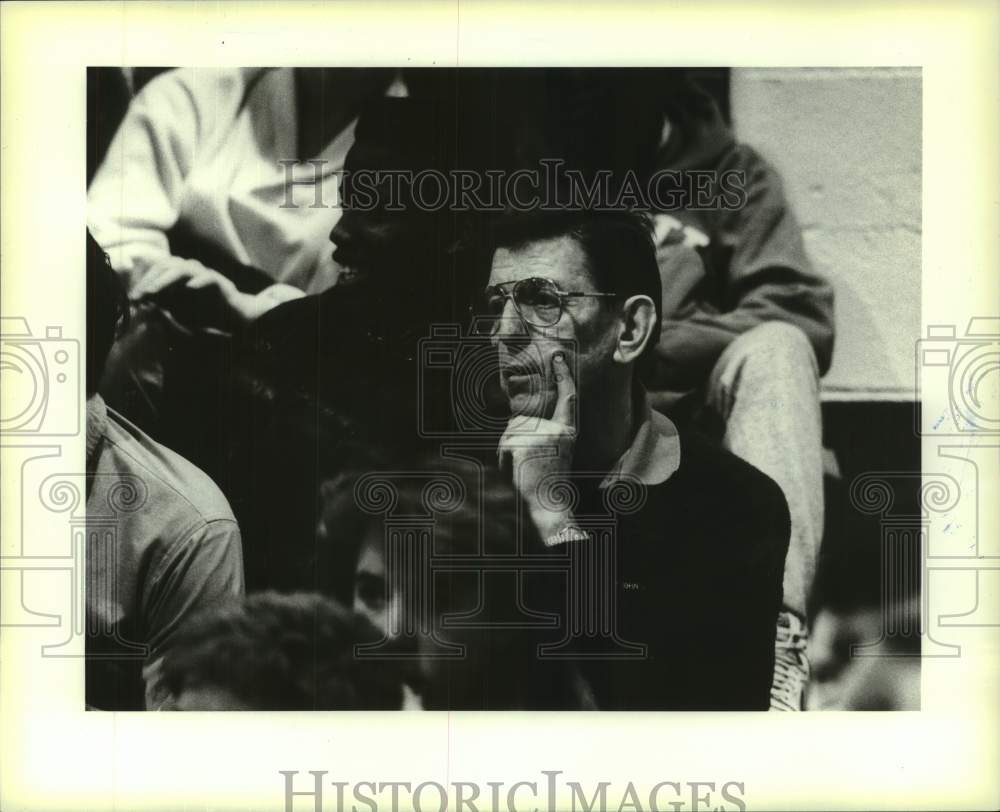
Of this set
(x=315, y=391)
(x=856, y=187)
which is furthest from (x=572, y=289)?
(x=856, y=187)

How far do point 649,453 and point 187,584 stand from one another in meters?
2.06

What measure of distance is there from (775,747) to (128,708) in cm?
280

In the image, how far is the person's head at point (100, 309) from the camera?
4.16 metres

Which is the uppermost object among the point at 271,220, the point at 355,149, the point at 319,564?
the point at 355,149

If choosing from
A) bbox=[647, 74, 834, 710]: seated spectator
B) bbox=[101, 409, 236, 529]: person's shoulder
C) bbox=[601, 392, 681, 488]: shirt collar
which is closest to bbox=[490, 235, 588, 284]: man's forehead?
bbox=[647, 74, 834, 710]: seated spectator

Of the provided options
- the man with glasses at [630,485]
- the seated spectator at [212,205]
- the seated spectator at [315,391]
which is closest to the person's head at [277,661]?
the seated spectator at [315,391]

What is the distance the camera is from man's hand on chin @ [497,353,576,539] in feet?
13.6

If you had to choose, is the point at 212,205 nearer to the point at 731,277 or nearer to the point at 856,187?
the point at 731,277

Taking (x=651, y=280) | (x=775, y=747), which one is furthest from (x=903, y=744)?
(x=651, y=280)

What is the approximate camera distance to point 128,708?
4.18 m

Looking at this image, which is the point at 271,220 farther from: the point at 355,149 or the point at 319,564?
the point at 319,564

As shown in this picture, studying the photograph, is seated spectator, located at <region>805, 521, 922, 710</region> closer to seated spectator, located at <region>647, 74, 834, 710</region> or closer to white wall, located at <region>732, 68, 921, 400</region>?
seated spectator, located at <region>647, 74, 834, 710</region>

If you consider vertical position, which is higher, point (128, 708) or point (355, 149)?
point (355, 149)

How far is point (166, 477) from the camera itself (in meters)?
4.15
